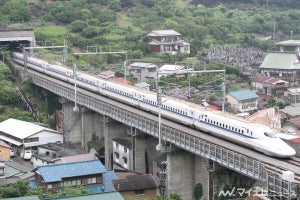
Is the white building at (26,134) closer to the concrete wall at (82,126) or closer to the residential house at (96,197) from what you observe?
the concrete wall at (82,126)

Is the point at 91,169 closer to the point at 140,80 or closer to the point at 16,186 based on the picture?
the point at 16,186

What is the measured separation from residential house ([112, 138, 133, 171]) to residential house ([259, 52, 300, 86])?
1286 inches

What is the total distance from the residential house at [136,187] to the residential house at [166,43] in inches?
1803

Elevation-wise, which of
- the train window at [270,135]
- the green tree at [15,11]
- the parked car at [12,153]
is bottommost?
the parked car at [12,153]

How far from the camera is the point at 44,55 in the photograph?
67.4 m

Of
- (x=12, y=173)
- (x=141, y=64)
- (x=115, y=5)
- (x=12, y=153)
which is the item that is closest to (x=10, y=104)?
(x=12, y=153)

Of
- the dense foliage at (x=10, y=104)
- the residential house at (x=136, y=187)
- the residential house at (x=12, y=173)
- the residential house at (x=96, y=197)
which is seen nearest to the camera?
the residential house at (x=96, y=197)

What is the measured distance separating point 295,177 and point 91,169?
1234cm

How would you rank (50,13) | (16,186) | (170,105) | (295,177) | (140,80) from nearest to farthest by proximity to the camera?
(295,177) < (16,186) < (170,105) < (140,80) < (50,13)

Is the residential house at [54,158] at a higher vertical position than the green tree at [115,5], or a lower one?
lower


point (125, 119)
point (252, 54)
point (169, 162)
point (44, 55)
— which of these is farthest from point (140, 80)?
point (169, 162)

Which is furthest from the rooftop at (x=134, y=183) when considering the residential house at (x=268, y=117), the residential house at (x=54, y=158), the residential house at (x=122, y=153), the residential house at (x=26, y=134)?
the residential house at (x=268, y=117)

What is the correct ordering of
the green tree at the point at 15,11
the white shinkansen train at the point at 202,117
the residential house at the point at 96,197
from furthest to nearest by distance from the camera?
the green tree at the point at 15,11
the white shinkansen train at the point at 202,117
the residential house at the point at 96,197

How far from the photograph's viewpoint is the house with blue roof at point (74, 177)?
30594 millimetres
